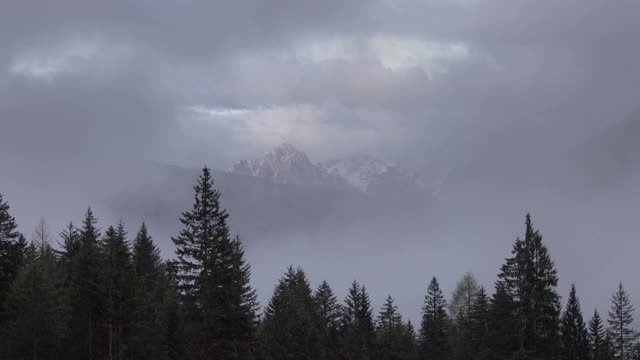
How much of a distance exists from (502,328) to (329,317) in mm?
38846

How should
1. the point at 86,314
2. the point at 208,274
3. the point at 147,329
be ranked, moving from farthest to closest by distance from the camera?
the point at 86,314 < the point at 147,329 < the point at 208,274

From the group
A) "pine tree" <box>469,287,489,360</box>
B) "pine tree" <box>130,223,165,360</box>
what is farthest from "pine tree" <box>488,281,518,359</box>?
"pine tree" <box>130,223,165,360</box>

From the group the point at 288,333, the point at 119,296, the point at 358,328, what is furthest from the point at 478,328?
the point at 119,296

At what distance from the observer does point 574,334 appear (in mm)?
88312

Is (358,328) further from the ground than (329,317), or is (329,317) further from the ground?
(329,317)

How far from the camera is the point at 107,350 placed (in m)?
65.9

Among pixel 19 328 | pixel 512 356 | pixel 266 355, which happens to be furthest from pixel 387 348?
pixel 19 328

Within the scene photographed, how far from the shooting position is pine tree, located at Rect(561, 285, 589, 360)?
86875mm

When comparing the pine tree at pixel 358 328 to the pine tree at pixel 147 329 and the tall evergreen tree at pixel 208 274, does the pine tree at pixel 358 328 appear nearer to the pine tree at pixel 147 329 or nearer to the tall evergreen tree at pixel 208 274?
the pine tree at pixel 147 329

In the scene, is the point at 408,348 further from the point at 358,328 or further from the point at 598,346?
the point at 598,346

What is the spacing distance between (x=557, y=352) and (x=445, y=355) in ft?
137

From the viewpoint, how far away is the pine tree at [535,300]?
2552 inches

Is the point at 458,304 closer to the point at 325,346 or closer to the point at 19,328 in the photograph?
the point at 325,346

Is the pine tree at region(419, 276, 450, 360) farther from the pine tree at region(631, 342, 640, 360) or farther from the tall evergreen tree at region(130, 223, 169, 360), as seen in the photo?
the tall evergreen tree at region(130, 223, 169, 360)
